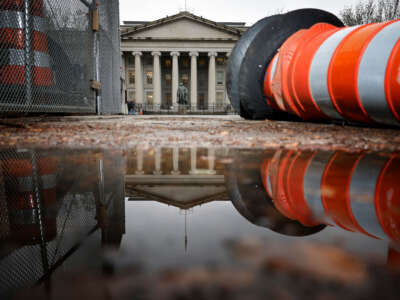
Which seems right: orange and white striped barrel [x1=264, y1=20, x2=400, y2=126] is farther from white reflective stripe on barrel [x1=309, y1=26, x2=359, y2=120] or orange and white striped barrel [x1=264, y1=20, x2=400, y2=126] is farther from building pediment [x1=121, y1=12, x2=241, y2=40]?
building pediment [x1=121, y1=12, x2=241, y2=40]

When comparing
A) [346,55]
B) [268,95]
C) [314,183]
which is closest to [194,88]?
[268,95]

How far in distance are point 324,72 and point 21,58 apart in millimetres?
5807

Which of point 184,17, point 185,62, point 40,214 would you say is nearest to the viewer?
point 40,214

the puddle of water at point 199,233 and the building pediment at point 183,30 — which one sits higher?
the building pediment at point 183,30

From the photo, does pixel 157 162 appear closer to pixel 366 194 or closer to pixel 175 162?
pixel 175 162

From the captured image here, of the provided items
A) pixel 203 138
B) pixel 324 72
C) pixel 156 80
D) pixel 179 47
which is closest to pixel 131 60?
pixel 156 80

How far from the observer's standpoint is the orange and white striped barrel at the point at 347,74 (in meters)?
3.91

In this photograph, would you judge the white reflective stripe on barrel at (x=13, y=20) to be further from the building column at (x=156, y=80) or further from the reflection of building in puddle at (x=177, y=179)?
the building column at (x=156, y=80)

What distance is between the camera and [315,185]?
1300mm

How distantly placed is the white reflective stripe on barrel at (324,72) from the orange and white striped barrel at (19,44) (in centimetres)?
557

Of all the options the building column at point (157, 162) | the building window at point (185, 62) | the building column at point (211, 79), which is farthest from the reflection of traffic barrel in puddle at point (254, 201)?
the building window at point (185, 62)

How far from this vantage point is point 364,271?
575mm

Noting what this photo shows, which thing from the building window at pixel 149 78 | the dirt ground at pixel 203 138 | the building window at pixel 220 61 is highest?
the building window at pixel 220 61

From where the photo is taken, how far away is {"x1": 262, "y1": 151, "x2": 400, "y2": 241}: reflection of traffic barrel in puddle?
867mm
